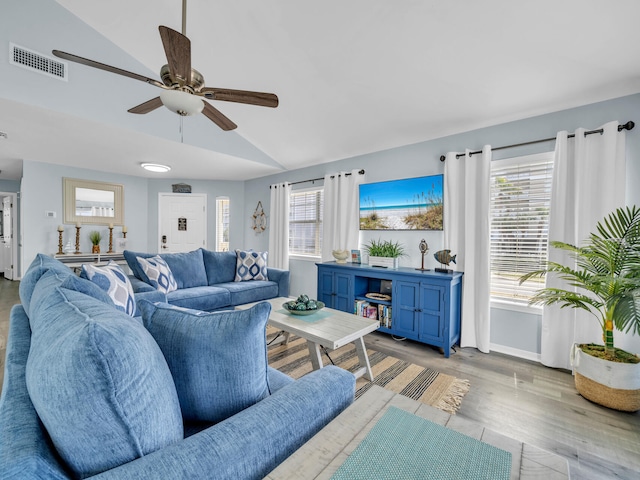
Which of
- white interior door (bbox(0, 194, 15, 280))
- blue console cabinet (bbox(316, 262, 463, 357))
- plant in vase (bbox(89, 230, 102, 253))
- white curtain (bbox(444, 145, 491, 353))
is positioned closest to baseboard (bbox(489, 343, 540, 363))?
white curtain (bbox(444, 145, 491, 353))

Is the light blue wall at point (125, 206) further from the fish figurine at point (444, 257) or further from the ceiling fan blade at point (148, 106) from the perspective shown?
the fish figurine at point (444, 257)

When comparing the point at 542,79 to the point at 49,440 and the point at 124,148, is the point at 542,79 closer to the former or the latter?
the point at 49,440

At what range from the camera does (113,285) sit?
83.2 inches

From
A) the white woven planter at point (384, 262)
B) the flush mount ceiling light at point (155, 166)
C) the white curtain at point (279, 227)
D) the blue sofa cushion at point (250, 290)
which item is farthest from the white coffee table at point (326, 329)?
the flush mount ceiling light at point (155, 166)

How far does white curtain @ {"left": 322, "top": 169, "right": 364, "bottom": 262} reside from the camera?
13.4 feet

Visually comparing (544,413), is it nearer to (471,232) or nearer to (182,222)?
(471,232)

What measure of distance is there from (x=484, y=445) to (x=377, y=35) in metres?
2.63

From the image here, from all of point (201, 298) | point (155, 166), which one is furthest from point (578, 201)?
point (155, 166)

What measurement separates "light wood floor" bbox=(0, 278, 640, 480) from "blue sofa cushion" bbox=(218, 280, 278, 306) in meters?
1.91

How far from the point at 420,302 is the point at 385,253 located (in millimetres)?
753

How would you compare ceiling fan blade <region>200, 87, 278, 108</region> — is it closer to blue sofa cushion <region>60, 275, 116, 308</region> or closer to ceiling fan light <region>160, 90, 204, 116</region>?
ceiling fan light <region>160, 90, 204, 116</region>

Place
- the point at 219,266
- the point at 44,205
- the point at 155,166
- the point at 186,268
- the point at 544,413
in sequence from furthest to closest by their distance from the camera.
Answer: the point at 44,205 < the point at 155,166 < the point at 219,266 < the point at 186,268 < the point at 544,413

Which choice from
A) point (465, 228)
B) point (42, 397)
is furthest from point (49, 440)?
point (465, 228)

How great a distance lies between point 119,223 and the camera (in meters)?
5.56
